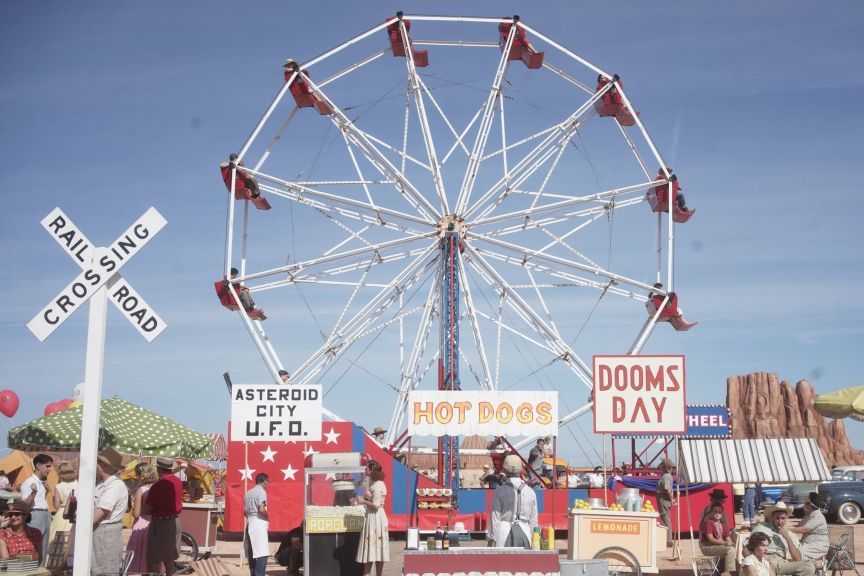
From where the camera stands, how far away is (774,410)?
8200 cm

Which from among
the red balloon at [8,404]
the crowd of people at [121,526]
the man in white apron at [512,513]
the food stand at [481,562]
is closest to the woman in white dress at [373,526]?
the man in white apron at [512,513]

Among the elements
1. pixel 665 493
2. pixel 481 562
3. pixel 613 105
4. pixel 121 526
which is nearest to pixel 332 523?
pixel 481 562

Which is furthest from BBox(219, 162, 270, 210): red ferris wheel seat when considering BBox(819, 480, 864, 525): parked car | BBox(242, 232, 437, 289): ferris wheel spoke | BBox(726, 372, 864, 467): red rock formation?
BBox(726, 372, 864, 467): red rock formation

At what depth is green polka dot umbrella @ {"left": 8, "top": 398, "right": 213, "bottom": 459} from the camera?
20.8 meters

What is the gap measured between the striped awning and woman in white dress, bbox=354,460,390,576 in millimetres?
4482

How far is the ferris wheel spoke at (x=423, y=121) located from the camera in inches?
928

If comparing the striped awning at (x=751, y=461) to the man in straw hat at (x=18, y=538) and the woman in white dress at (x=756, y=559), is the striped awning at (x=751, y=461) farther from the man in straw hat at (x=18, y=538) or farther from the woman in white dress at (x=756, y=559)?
the man in straw hat at (x=18, y=538)

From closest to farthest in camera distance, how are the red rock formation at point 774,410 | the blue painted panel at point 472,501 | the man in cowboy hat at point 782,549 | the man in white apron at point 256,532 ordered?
the man in cowboy hat at point 782,549 → the man in white apron at point 256,532 → the blue painted panel at point 472,501 → the red rock formation at point 774,410

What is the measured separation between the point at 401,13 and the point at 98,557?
16.9m

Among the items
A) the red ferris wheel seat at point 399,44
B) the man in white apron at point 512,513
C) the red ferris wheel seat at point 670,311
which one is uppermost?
the red ferris wheel seat at point 399,44

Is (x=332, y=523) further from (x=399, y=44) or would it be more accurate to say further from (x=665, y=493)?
(x=399, y=44)

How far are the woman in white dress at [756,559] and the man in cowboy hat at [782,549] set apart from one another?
52cm

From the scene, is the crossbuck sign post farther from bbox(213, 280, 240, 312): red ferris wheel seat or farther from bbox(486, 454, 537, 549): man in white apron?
bbox(213, 280, 240, 312): red ferris wheel seat

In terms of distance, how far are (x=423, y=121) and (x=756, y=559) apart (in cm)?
1473
